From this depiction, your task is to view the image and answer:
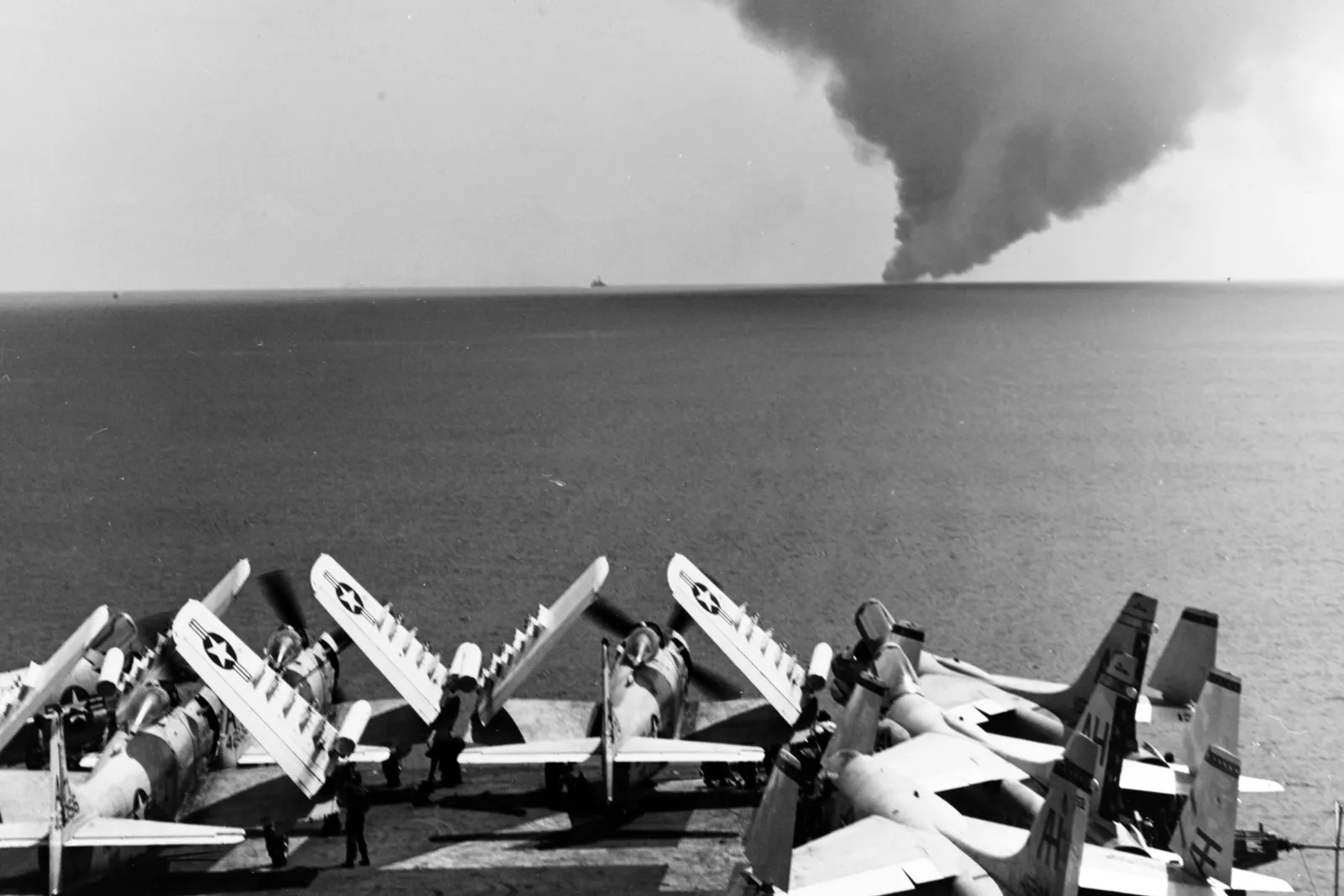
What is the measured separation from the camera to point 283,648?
33.9 metres

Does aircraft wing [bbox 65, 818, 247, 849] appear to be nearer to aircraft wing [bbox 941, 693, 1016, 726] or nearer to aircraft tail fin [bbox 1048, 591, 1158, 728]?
aircraft wing [bbox 941, 693, 1016, 726]

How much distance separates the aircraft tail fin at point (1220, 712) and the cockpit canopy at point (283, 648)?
20.6 metres

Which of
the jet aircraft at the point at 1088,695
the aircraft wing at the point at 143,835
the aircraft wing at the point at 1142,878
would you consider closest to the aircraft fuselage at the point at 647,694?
the jet aircraft at the point at 1088,695

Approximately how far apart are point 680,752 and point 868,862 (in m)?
4.40

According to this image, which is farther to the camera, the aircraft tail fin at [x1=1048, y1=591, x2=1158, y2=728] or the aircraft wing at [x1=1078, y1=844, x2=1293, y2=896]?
the aircraft tail fin at [x1=1048, y1=591, x2=1158, y2=728]

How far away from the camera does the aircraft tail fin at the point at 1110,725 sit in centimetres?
2480

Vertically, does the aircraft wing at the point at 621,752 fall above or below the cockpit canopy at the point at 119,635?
above

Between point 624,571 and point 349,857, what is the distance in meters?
38.7

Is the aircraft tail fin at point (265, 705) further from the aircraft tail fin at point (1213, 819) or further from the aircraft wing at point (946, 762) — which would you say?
the aircraft tail fin at point (1213, 819)

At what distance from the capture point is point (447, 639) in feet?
168

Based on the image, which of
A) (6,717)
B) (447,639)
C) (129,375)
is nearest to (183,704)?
(6,717)

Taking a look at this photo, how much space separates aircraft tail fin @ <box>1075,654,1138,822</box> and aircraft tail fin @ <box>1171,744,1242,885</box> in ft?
7.81

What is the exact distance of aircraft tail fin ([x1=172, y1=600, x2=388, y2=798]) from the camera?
1049 inches

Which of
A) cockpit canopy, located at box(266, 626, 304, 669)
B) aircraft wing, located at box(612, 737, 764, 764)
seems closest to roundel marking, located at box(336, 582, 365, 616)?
cockpit canopy, located at box(266, 626, 304, 669)
